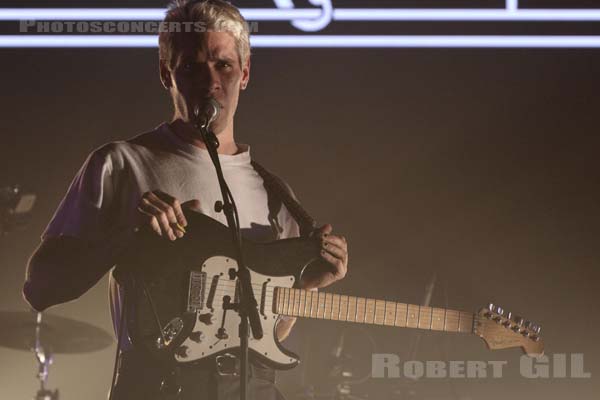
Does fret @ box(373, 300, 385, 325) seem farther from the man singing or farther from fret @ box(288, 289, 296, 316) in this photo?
fret @ box(288, 289, 296, 316)

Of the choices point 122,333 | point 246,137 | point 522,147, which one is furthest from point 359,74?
point 122,333

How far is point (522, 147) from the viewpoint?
13.2ft

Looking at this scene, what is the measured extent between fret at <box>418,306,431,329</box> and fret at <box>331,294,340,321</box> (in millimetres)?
344

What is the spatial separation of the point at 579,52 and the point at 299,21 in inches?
57.1

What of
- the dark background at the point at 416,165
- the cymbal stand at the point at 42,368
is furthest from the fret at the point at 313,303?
the cymbal stand at the point at 42,368

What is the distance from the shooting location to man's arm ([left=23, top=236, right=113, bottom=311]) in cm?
247

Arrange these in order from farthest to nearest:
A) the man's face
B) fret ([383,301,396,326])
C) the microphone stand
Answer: fret ([383,301,396,326]) < the man's face < the microphone stand

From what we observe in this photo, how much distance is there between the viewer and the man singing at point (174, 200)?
7.99ft

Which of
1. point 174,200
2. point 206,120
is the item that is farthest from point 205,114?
point 174,200

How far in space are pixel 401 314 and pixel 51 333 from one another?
1634 millimetres

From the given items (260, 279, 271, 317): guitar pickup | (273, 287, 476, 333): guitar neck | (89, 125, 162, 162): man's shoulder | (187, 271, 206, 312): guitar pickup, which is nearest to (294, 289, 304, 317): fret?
(273, 287, 476, 333): guitar neck

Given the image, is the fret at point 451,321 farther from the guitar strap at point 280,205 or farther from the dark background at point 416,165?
the dark background at point 416,165

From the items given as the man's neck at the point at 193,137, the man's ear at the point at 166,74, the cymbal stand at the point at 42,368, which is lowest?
the cymbal stand at the point at 42,368

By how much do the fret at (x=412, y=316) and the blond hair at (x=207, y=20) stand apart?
43.2 inches
